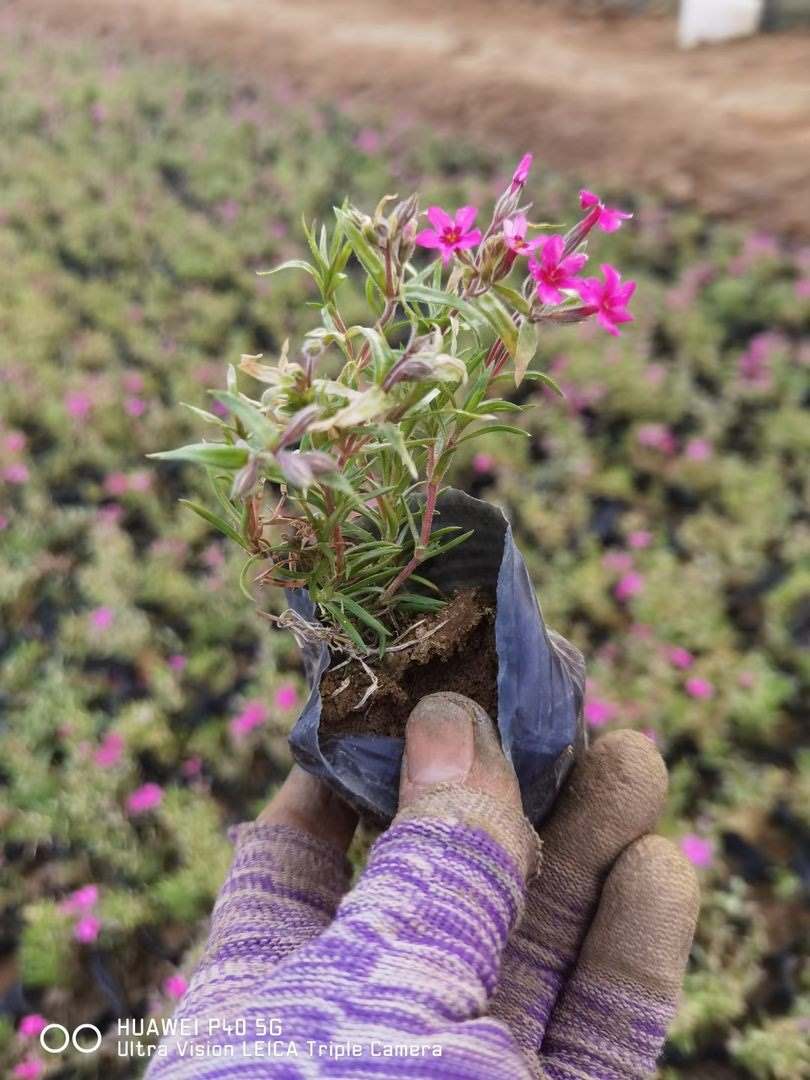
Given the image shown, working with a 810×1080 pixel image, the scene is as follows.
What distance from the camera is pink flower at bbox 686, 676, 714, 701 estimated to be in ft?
6.41

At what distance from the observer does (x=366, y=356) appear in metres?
0.98

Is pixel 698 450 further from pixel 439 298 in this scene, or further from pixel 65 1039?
pixel 65 1039

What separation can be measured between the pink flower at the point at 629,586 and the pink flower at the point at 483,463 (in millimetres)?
567

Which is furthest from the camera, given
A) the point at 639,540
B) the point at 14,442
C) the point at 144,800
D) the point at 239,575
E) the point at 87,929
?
the point at 14,442

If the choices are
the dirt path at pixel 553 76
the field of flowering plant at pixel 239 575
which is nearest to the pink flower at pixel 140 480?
the field of flowering plant at pixel 239 575

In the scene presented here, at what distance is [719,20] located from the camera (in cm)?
516

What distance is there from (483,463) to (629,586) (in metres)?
0.61

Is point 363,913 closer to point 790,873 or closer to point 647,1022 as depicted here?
point 647,1022

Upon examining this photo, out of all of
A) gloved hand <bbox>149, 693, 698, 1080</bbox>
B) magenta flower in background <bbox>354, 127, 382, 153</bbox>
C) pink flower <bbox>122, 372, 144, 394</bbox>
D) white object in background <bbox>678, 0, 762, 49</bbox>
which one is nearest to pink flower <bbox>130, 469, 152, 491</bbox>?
pink flower <bbox>122, 372, 144, 394</bbox>

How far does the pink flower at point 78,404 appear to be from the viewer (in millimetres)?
2779

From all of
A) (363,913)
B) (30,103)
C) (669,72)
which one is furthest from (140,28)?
(363,913)

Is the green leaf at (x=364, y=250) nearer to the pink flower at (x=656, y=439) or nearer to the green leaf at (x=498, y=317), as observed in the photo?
the green leaf at (x=498, y=317)

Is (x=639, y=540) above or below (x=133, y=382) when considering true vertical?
below

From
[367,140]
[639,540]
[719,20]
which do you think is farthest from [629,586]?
[719,20]
